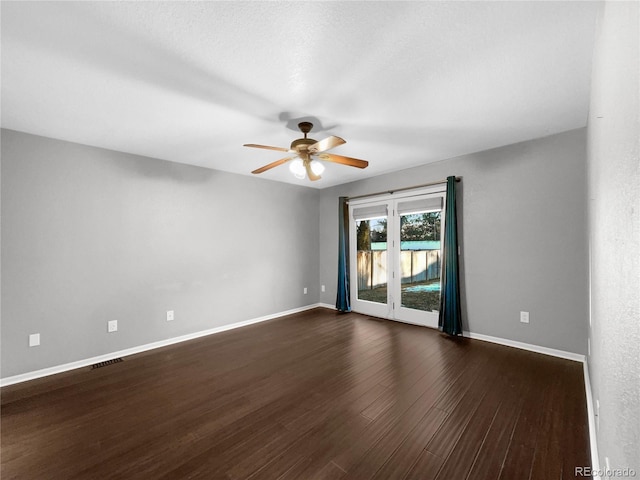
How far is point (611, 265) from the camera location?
3.35 ft

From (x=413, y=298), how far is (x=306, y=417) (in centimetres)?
295

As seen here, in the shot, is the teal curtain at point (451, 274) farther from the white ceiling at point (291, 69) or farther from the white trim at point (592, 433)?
the white trim at point (592, 433)

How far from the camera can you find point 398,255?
→ 4.61 m

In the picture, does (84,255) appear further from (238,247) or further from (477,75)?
(477,75)

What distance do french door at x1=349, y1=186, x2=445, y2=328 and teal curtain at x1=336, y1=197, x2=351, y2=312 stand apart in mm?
113

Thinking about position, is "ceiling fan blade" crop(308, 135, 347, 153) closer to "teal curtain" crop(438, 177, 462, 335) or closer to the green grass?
"teal curtain" crop(438, 177, 462, 335)

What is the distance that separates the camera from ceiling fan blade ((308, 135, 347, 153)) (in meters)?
2.22

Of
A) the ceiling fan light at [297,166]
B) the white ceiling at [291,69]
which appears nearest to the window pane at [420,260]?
the white ceiling at [291,69]

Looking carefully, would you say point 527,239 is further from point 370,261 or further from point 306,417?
point 306,417

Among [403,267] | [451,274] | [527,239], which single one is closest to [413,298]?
[403,267]

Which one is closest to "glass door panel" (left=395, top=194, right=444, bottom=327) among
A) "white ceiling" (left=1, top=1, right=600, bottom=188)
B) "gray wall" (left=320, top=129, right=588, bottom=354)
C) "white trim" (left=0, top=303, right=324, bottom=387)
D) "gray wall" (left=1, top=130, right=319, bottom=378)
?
"gray wall" (left=320, top=129, right=588, bottom=354)

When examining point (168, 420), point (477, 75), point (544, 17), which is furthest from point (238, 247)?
point (544, 17)

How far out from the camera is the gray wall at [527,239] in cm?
299

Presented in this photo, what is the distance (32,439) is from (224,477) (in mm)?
1531
